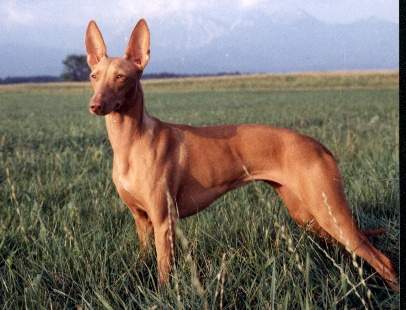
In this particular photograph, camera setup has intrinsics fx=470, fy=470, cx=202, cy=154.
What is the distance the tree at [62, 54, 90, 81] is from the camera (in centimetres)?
8006

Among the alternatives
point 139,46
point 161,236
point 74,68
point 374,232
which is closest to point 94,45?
point 139,46

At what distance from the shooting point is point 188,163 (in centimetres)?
313

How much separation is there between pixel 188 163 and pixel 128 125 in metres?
0.47

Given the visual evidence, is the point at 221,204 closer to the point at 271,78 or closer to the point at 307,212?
the point at 307,212

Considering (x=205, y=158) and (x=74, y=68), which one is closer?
(x=205, y=158)

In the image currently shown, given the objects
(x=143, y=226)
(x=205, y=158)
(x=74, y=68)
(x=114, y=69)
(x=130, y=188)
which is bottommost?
(x=143, y=226)

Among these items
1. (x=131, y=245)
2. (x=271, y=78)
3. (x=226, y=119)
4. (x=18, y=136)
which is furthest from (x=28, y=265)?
(x=271, y=78)

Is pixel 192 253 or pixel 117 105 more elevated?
pixel 117 105

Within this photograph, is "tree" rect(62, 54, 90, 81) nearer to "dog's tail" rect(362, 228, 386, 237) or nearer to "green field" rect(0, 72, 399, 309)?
"green field" rect(0, 72, 399, 309)

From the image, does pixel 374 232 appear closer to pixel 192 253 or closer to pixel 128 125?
pixel 192 253

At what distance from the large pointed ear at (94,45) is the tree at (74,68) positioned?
260ft

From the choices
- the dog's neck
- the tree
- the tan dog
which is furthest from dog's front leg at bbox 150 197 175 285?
the tree

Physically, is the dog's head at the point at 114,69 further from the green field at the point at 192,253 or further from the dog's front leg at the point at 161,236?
the green field at the point at 192,253

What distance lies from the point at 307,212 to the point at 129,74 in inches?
58.8
